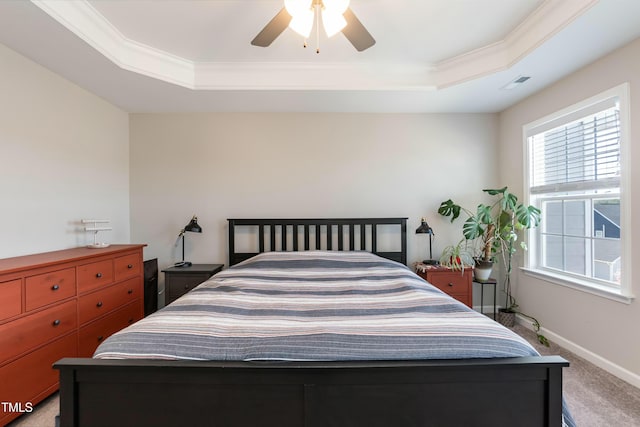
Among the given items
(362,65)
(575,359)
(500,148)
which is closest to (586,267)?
(575,359)

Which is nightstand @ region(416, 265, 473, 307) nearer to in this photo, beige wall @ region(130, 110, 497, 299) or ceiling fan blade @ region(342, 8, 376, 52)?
beige wall @ region(130, 110, 497, 299)

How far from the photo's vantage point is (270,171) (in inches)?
127

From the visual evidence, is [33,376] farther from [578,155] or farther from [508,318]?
[578,155]

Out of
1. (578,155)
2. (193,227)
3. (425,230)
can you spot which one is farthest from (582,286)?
(193,227)

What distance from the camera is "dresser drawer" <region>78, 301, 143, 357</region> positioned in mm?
2059

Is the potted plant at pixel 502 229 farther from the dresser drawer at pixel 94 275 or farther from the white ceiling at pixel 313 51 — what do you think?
the dresser drawer at pixel 94 275

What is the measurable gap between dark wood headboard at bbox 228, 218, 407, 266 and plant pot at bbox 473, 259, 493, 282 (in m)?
0.73

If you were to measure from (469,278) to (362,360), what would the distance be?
2251 millimetres

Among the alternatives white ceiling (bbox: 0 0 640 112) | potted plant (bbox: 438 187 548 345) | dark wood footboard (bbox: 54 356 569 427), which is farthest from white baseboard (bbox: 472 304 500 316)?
dark wood footboard (bbox: 54 356 569 427)

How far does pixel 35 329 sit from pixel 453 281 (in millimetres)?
3309

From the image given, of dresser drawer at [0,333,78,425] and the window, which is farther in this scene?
the window

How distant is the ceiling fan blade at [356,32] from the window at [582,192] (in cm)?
190

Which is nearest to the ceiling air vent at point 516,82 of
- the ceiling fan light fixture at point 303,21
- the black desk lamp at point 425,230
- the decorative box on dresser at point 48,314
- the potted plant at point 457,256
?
the black desk lamp at point 425,230

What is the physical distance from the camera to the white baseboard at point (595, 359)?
1.97 m
